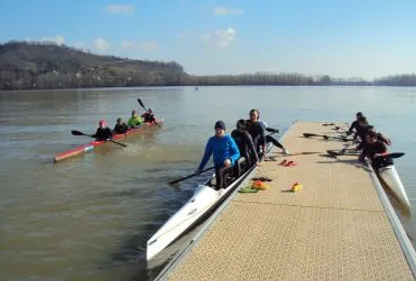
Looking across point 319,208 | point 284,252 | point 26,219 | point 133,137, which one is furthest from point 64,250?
point 133,137

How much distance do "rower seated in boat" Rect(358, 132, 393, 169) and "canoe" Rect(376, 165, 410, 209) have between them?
0.54 ft

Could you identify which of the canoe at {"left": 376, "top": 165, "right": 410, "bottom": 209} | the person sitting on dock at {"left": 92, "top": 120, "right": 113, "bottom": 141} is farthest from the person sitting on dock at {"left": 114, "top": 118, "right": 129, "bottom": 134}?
the canoe at {"left": 376, "top": 165, "right": 410, "bottom": 209}

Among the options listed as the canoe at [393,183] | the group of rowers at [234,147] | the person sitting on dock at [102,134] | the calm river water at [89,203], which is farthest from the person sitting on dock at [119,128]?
the canoe at [393,183]

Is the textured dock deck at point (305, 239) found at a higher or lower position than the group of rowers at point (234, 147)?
lower

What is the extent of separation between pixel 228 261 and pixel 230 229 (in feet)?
3.65

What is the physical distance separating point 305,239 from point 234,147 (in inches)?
143

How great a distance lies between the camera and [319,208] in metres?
7.51

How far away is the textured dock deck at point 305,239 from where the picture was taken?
5090 millimetres

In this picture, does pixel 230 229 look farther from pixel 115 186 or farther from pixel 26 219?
pixel 115 186

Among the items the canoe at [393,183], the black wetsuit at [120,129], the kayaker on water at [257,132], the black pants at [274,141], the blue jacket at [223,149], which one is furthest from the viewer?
the black wetsuit at [120,129]

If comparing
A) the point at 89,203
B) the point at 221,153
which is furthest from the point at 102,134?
the point at 221,153

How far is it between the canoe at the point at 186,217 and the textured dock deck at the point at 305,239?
574 mm

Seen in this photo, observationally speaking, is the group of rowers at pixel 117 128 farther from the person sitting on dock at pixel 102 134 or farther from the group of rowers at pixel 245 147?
the group of rowers at pixel 245 147

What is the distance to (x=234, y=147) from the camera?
9359 millimetres
